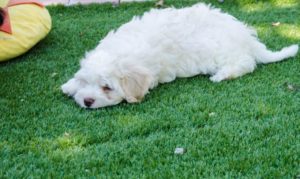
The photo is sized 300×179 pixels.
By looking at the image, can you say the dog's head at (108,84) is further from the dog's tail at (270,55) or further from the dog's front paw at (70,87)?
the dog's tail at (270,55)

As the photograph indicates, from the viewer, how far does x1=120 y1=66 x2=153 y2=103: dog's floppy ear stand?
4.34 metres

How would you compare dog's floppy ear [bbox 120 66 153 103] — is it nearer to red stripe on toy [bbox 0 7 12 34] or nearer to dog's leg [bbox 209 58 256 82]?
dog's leg [bbox 209 58 256 82]

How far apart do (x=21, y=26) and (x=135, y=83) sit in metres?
1.81

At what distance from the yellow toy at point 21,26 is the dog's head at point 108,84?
1.21 meters

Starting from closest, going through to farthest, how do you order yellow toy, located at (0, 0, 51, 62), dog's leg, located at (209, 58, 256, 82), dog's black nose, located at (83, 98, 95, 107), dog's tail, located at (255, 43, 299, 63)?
dog's black nose, located at (83, 98, 95, 107), dog's leg, located at (209, 58, 256, 82), dog's tail, located at (255, 43, 299, 63), yellow toy, located at (0, 0, 51, 62)

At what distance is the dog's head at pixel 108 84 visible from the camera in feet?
14.0

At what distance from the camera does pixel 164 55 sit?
466 cm

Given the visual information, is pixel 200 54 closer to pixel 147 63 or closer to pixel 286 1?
pixel 147 63

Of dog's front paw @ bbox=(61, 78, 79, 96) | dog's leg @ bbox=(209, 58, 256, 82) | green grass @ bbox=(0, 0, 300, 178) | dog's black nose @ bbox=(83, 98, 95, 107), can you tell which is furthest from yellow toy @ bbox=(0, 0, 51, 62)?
dog's leg @ bbox=(209, 58, 256, 82)

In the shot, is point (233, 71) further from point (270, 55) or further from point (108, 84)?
point (108, 84)

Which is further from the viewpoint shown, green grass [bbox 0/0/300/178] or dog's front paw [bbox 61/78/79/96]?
dog's front paw [bbox 61/78/79/96]

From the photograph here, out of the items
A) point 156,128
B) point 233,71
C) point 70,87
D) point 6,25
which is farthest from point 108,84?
point 6,25

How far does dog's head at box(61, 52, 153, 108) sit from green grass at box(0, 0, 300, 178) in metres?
0.08

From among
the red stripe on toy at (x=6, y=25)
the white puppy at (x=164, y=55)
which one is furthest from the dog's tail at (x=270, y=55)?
the red stripe on toy at (x=6, y=25)
